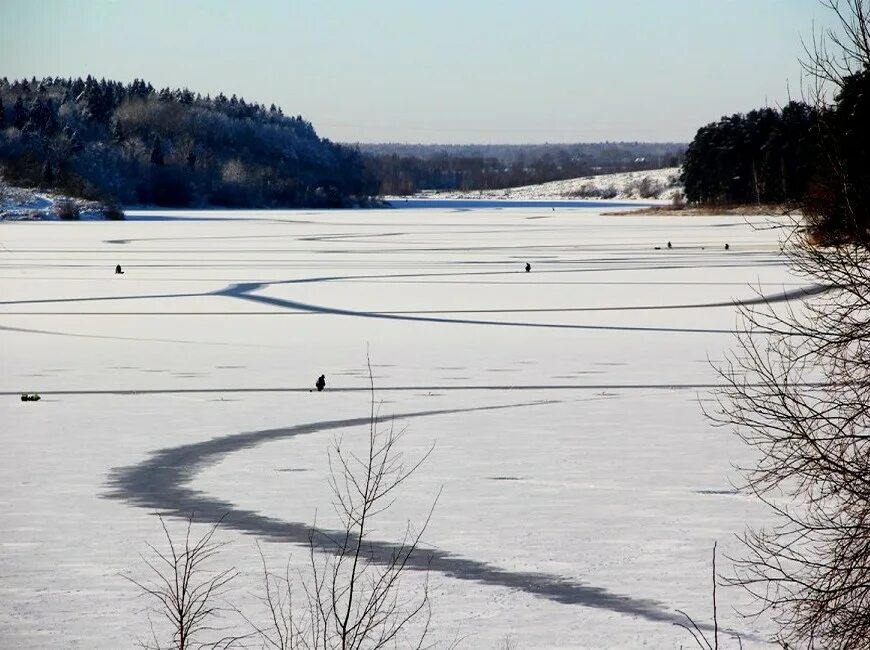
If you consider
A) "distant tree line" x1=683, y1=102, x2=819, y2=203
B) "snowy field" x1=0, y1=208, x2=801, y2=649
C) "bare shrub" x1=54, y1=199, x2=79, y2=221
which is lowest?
"snowy field" x1=0, y1=208, x2=801, y2=649

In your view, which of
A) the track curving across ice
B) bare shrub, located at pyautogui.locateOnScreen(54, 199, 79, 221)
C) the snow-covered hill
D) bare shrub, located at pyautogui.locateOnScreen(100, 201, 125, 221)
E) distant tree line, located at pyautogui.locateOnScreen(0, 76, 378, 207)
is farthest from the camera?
the snow-covered hill

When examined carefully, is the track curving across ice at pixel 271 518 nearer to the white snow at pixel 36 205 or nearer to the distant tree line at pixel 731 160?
the distant tree line at pixel 731 160

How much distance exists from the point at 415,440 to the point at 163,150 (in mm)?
162463

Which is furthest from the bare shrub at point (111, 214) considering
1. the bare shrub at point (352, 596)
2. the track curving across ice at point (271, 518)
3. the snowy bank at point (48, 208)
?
the bare shrub at point (352, 596)

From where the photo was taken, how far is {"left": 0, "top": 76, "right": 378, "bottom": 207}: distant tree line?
150m

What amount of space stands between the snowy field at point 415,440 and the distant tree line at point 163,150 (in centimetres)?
10260

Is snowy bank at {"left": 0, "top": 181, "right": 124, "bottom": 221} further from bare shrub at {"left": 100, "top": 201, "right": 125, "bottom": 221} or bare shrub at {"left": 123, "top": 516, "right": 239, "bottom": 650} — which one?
bare shrub at {"left": 123, "top": 516, "right": 239, "bottom": 650}

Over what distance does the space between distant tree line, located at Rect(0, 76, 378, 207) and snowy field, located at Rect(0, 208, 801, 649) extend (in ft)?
337

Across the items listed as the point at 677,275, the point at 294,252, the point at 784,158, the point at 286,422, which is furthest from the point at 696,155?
the point at 286,422

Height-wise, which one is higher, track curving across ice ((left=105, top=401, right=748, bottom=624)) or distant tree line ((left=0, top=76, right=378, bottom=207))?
distant tree line ((left=0, top=76, right=378, bottom=207))

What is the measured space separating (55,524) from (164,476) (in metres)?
1.68

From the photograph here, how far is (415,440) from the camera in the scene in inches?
496

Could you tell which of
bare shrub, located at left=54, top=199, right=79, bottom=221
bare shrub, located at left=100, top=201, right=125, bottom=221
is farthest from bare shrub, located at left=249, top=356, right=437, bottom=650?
bare shrub, located at left=100, top=201, right=125, bottom=221

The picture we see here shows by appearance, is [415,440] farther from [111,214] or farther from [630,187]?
[630,187]
